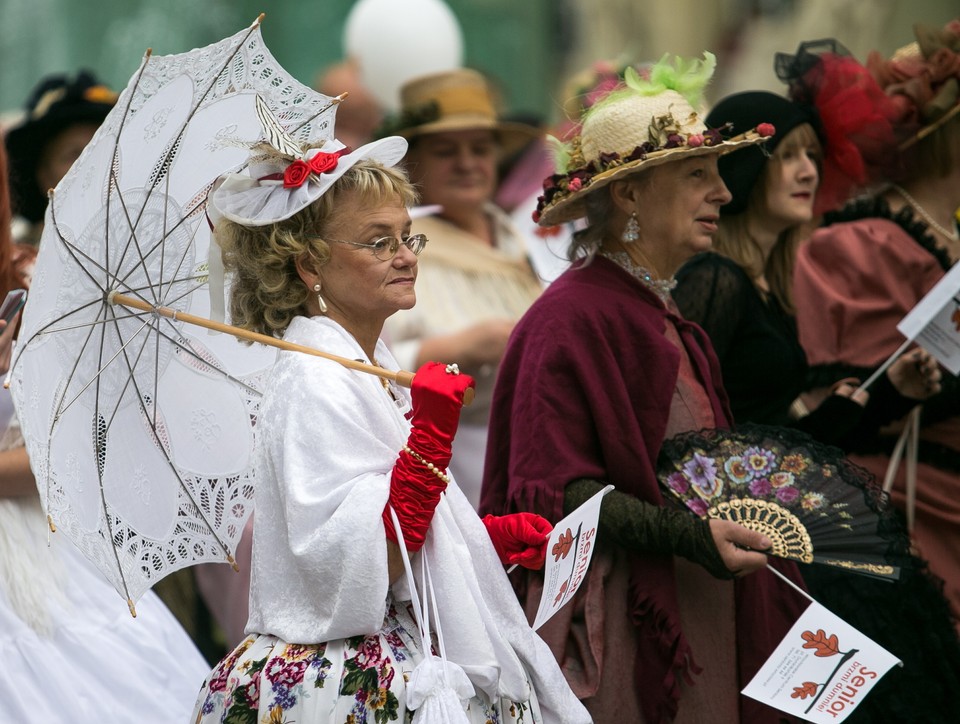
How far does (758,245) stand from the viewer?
5133 mm

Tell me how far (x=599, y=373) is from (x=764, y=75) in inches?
306

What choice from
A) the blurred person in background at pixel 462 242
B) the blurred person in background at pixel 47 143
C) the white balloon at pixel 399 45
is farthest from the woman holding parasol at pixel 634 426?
the white balloon at pixel 399 45

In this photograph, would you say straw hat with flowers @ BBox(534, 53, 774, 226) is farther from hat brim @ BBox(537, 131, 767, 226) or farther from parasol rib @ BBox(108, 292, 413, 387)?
parasol rib @ BBox(108, 292, 413, 387)

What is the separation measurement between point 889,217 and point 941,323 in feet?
2.83

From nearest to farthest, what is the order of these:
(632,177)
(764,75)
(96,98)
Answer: (632,177) < (96,98) < (764,75)

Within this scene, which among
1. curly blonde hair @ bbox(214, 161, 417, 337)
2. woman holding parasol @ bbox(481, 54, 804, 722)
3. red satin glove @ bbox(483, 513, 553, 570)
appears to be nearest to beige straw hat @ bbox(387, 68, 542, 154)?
woman holding parasol @ bbox(481, 54, 804, 722)

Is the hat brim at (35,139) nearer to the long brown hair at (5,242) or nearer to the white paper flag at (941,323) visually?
the long brown hair at (5,242)

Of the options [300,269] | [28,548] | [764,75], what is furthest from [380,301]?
[764,75]

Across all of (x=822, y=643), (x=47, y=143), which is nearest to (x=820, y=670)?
(x=822, y=643)

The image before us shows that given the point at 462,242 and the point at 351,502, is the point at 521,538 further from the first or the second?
the point at 462,242

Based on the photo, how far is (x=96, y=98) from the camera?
653 cm

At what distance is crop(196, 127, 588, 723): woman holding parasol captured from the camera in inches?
127

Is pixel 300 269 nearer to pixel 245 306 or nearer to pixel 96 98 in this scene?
pixel 245 306

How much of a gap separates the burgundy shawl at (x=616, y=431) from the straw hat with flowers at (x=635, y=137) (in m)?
0.29
